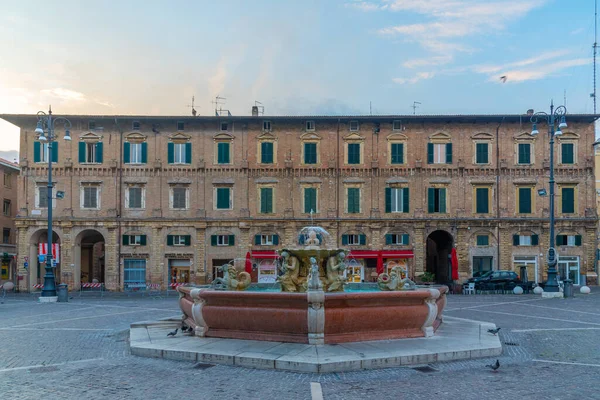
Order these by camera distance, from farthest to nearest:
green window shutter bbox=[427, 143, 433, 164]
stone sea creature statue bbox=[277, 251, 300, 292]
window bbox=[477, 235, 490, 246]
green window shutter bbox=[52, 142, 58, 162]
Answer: green window shutter bbox=[427, 143, 433, 164]
window bbox=[477, 235, 490, 246]
green window shutter bbox=[52, 142, 58, 162]
stone sea creature statue bbox=[277, 251, 300, 292]

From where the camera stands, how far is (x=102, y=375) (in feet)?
30.2

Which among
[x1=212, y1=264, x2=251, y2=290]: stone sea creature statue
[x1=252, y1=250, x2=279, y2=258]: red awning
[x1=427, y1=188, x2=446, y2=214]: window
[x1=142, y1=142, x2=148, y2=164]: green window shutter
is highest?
[x1=142, y1=142, x2=148, y2=164]: green window shutter

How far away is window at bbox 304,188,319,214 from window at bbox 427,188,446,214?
865cm

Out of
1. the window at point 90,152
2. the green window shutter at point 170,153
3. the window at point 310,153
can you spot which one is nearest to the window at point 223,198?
the green window shutter at point 170,153

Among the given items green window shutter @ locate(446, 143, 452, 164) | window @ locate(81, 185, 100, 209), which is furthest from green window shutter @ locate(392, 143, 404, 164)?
window @ locate(81, 185, 100, 209)

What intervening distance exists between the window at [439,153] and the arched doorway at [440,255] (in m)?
5.91

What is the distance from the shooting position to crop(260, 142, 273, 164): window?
129ft

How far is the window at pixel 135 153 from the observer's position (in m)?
38.8

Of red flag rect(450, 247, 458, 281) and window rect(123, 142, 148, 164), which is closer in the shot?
red flag rect(450, 247, 458, 281)

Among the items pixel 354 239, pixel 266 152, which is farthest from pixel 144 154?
pixel 354 239

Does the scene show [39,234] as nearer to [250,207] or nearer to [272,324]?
[250,207]

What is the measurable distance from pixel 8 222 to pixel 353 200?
31621mm

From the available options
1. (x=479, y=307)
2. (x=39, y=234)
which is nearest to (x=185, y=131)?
(x=39, y=234)

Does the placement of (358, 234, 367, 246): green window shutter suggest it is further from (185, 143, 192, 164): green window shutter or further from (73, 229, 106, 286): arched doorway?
(73, 229, 106, 286): arched doorway
